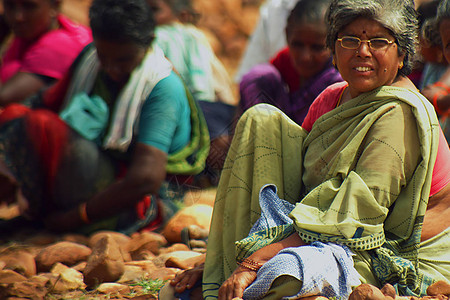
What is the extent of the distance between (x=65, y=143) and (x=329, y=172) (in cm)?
264

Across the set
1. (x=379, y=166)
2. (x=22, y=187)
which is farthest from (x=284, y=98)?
(x=379, y=166)

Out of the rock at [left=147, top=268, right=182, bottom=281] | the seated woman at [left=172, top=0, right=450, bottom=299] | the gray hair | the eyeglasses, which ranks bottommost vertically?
the rock at [left=147, top=268, right=182, bottom=281]

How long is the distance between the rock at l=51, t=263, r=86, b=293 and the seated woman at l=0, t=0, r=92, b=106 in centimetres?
236

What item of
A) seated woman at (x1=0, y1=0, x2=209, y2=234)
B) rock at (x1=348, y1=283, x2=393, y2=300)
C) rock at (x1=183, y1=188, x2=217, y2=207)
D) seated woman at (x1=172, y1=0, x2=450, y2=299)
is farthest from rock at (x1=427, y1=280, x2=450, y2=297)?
rock at (x1=183, y1=188, x2=217, y2=207)

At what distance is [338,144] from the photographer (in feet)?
10.6

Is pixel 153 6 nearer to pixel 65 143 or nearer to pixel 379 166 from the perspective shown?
pixel 65 143

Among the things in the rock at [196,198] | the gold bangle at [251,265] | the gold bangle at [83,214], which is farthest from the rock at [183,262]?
the rock at [196,198]

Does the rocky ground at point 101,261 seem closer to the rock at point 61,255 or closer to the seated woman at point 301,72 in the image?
the rock at point 61,255

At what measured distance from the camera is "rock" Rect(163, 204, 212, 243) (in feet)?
16.1

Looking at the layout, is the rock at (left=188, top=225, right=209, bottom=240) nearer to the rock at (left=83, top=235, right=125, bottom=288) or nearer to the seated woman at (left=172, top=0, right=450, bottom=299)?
the rock at (left=83, top=235, right=125, bottom=288)

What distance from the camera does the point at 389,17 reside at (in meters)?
3.13

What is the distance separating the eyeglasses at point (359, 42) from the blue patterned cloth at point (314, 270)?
0.89 m

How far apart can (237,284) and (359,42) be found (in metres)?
1.20

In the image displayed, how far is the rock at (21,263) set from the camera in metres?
4.23
